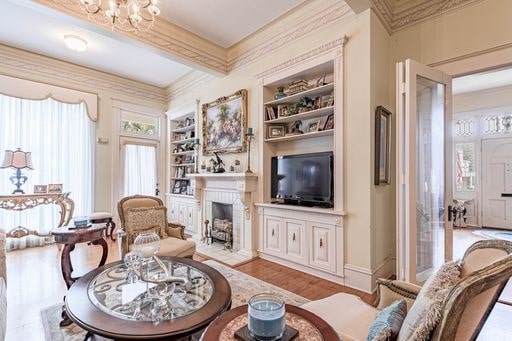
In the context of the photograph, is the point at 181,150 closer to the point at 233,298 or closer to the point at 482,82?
the point at 233,298

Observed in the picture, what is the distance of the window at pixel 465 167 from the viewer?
6461 mm

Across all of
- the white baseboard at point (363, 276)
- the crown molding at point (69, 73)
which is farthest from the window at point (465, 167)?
the crown molding at point (69, 73)

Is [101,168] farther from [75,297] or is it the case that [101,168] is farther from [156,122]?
[75,297]

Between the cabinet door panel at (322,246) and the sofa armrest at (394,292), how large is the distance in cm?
148

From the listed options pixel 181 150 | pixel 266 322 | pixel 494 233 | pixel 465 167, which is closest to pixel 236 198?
pixel 181 150

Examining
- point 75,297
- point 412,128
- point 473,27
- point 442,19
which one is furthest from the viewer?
point 442,19

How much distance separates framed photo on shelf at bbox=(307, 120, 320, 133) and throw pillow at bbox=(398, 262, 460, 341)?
8.36 ft

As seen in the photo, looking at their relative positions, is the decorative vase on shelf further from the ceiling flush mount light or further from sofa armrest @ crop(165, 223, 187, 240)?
the ceiling flush mount light

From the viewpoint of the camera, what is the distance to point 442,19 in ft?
9.09

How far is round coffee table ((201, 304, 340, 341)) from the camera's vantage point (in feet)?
3.40

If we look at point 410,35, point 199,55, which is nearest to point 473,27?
point 410,35

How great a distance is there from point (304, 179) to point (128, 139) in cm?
428

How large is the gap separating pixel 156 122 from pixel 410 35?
5.37 m

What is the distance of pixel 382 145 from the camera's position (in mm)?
2951
